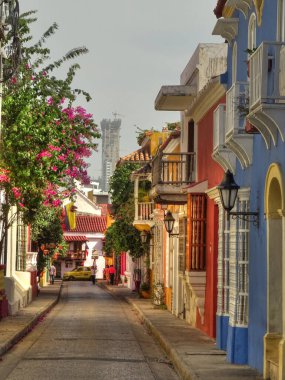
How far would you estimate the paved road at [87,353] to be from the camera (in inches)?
677

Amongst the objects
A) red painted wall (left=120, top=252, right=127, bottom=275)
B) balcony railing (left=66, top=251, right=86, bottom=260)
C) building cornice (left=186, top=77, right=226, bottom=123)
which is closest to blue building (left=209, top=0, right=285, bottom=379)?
building cornice (left=186, top=77, right=226, bottom=123)

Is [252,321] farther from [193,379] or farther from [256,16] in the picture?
[256,16]

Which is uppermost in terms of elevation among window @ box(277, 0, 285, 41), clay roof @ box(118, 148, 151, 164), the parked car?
clay roof @ box(118, 148, 151, 164)

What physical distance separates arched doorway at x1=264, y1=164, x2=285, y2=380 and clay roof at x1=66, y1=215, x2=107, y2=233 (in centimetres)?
9063

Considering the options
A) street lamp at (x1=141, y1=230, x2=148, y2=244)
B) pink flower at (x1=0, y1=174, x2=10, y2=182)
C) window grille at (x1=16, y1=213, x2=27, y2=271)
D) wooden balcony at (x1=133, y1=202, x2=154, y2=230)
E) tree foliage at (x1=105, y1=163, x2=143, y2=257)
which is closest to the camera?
pink flower at (x1=0, y1=174, x2=10, y2=182)

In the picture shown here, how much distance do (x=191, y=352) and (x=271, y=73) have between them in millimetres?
7602

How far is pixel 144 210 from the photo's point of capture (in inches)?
1853

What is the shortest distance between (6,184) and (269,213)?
11.2 meters

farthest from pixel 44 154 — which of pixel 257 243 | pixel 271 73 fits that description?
pixel 271 73

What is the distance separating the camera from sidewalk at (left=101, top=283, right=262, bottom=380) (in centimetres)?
1614

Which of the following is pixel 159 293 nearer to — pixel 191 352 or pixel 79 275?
pixel 191 352

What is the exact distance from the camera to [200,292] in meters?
25.9

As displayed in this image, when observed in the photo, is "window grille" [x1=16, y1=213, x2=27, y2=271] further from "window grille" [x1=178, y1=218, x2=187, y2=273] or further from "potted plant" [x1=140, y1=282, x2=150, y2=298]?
"window grille" [x1=178, y1=218, x2=187, y2=273]

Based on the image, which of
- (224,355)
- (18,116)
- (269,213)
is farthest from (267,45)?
(18,116)
